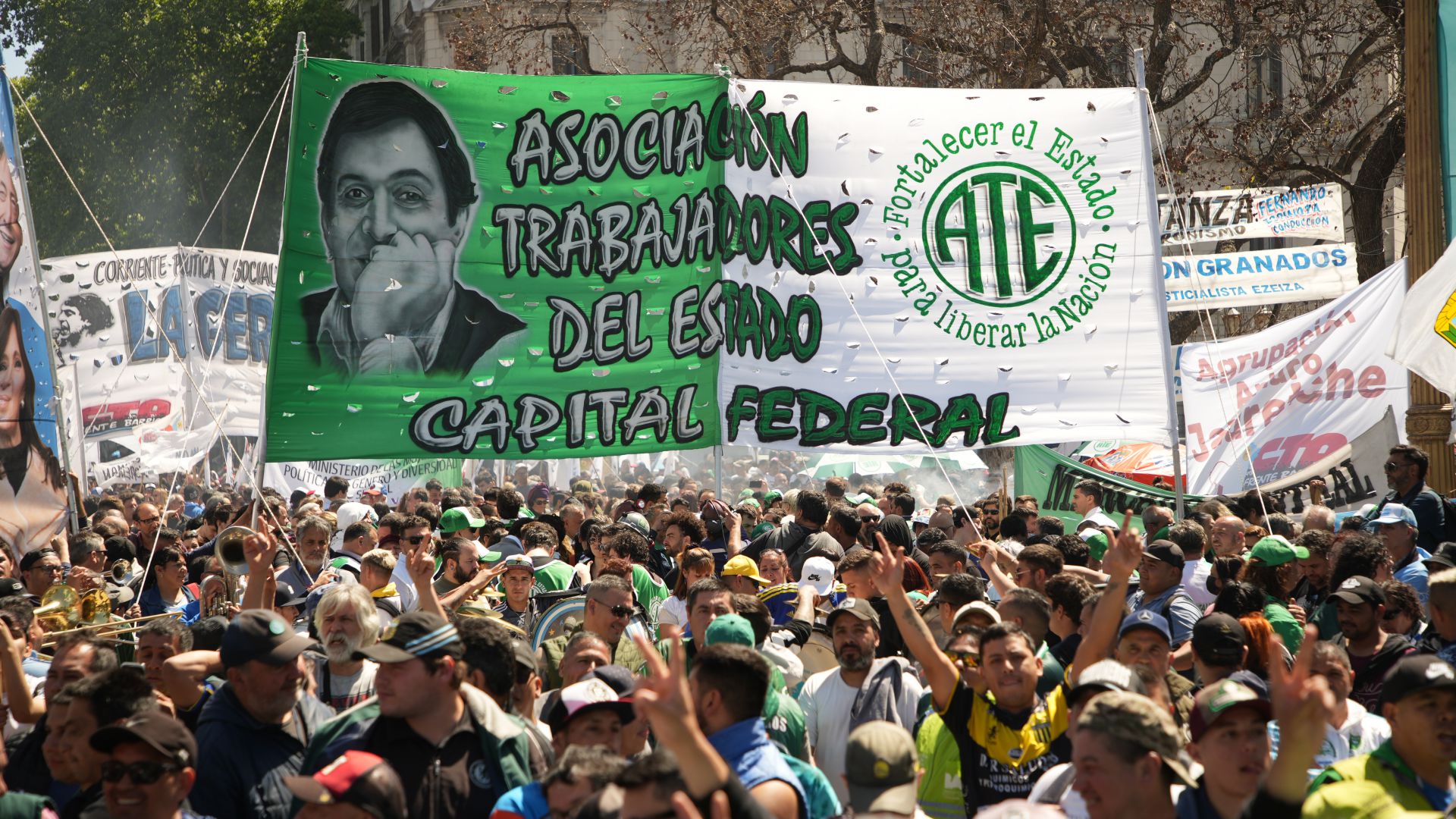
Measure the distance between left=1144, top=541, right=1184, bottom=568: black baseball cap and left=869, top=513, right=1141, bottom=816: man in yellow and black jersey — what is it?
240 centimetres

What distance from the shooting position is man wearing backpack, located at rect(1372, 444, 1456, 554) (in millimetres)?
9195

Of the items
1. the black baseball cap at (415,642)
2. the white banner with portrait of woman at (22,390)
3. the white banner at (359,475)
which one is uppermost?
the white banner with portrait of woman at (22,390)

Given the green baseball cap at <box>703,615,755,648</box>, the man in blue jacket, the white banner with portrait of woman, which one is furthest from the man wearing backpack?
the white banner with portrait of woman

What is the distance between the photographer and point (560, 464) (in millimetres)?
27219

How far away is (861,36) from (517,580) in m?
21.4

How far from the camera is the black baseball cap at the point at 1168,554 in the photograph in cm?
720

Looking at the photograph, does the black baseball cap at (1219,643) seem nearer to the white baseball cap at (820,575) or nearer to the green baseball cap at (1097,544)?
the white baseball cap at (820,575)

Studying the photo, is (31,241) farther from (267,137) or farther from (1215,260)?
(267,137)

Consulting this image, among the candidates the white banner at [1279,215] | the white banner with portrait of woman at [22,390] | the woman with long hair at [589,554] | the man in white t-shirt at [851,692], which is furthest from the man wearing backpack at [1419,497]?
the white banner at [1279,215]

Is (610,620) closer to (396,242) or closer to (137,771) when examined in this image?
(137,771)

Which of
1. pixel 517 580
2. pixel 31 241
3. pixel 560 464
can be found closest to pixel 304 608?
pixel 517 580

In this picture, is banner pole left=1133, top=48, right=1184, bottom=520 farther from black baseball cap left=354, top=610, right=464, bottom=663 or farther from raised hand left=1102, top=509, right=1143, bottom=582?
black baseball cap left=354, top=610, right=464, bottom=663

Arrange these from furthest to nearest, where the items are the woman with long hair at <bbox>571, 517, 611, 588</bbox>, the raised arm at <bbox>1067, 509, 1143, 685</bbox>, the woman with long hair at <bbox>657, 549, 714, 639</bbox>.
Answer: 1. the woman with long hair at <bbox>571, 517, 611, 588</bbox>
2. the woman with long hair at <bbox>657, 549, 714, 639</bbox>
3. the raised arm at <bbox>1067, 509, 1143, 685</bbox>

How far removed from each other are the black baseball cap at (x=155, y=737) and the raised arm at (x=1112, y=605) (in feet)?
9.67
